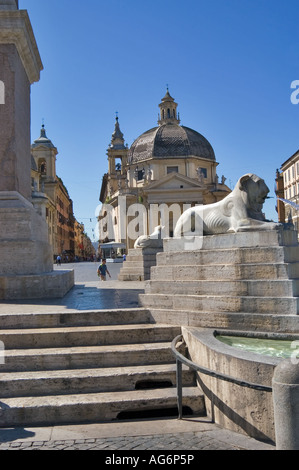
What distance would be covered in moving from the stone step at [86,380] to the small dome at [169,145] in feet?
214

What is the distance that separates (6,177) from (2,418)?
473cm

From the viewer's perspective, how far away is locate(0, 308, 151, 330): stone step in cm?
568

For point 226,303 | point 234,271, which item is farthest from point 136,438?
point 234,271

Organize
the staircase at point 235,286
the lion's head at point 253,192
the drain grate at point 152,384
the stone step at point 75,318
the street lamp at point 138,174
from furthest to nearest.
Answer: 1. the street lamp at point 138,174
2. the lion's head at point 253,192
3. the stone step at point 75,318
4. the staircase at point 235,286
5. the drain grate at point 152,384

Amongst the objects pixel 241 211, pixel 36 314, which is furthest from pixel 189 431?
pixel 241 211

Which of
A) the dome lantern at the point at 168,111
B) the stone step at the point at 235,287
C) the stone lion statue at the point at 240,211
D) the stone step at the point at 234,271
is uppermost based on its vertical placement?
the dome lantern at the point at 168,111

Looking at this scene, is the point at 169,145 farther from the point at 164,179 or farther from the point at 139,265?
the point at 139,265

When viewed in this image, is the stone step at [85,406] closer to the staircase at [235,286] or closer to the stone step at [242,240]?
the staircase at [235,286]

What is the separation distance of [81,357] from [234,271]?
2.21 m

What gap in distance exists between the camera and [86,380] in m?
4.74

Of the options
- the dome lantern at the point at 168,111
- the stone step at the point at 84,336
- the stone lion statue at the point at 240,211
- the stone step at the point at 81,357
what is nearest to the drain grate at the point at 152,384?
the stone step at the point at 81,357

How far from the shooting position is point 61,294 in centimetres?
802

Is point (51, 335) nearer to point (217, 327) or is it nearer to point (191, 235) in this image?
point (217, 327)

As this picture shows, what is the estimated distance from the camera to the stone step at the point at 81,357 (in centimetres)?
504
